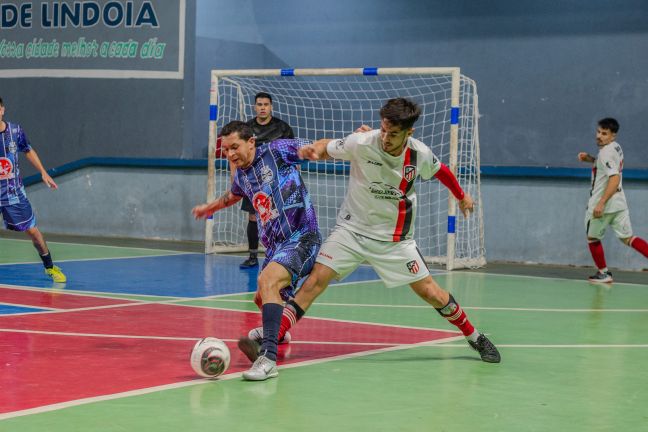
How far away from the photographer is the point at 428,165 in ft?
25.7

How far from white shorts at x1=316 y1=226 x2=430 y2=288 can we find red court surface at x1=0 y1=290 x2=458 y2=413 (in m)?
0.75

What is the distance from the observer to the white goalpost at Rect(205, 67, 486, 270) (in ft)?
51.3

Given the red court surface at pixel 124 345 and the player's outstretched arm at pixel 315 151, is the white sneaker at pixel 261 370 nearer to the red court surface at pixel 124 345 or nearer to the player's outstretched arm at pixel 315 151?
the red court surface at pixel 124 345

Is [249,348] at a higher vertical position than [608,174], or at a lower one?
lower

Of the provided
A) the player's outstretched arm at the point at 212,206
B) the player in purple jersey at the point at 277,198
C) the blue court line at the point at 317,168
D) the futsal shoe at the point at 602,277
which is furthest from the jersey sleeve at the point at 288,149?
the blue court line at the point at 317,168

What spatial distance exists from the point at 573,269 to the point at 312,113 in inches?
250

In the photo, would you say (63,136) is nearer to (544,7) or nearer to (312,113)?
(312,113)

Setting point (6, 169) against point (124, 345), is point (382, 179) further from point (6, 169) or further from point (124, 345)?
point (6, 169)

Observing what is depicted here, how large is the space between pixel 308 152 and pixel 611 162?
7103mm

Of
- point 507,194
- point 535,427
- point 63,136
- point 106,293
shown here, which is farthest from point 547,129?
point 535,427

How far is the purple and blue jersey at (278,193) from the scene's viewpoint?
312 inches

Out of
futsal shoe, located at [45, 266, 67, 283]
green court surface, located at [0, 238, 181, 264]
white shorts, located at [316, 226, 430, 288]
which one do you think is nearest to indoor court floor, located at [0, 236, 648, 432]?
futsal shoe, located at [45, 266, 67, 283]

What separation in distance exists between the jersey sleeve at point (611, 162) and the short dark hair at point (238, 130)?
7144 millimetres

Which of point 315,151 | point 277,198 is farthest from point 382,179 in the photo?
point 277,198
